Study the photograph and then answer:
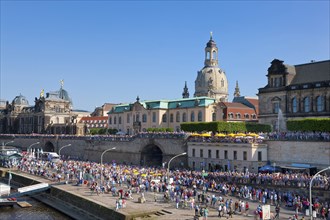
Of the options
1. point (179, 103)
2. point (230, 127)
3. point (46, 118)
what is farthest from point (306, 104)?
point (46, 118)

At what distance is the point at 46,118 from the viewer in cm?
13312

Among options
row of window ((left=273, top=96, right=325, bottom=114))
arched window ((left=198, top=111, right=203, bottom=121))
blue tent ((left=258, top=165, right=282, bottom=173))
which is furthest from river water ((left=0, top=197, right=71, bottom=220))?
arched window ((left=198, top=111, right=203, bottom=121))

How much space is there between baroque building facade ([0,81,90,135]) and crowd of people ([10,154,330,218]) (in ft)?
234

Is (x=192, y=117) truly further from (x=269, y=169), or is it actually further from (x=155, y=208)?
(x=155, y=208)

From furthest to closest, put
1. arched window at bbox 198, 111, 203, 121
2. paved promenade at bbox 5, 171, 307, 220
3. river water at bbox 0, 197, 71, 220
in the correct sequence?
arched window at bbox 198, 111, 203, 121 → river water at bbox 0, 197, 71, 220 → paved promenade at bbox 5, 171, 307, 220

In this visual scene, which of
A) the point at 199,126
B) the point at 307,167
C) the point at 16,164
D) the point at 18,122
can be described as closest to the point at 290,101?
the point at 199,126

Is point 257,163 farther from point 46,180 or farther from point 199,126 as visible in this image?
point 46,180

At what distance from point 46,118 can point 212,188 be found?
9854cm

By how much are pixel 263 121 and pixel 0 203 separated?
43879 mm

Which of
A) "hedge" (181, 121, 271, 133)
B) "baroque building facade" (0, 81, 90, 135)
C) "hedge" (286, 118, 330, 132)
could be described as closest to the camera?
"hedge" (286, 118, 330, 132)

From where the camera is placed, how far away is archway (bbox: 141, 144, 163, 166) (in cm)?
7375

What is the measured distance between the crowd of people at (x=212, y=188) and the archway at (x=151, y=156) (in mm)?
17034

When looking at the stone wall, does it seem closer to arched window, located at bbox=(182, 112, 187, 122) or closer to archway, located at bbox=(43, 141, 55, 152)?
arched window, located at bbox=(182, 112, 187, 122)

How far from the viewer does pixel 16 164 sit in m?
75.9
